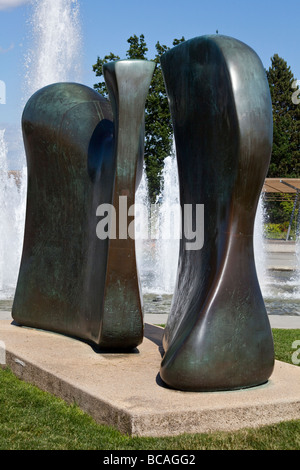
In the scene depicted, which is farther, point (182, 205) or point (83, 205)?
point (83, 205)

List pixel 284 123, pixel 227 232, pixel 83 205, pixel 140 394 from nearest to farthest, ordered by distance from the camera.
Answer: pixel 140 394, pixel 227 232, pixel 83 205, pixel 284 123

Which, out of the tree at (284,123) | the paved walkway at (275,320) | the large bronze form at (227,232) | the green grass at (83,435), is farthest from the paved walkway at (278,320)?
the tree at (284,123)

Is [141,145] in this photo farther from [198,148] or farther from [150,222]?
[150,222]

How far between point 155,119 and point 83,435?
26.5 meters

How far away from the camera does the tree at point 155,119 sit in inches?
1133

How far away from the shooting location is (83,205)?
238 inches

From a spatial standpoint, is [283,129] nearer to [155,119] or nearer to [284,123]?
[284,123]

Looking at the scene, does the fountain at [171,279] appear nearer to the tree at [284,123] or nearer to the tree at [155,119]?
the tree at [155,119]

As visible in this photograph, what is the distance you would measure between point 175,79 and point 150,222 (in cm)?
2326

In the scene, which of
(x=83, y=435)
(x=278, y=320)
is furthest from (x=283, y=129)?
(x=83, y=435)

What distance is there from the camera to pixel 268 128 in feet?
13.9

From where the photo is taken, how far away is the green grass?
137 inches
